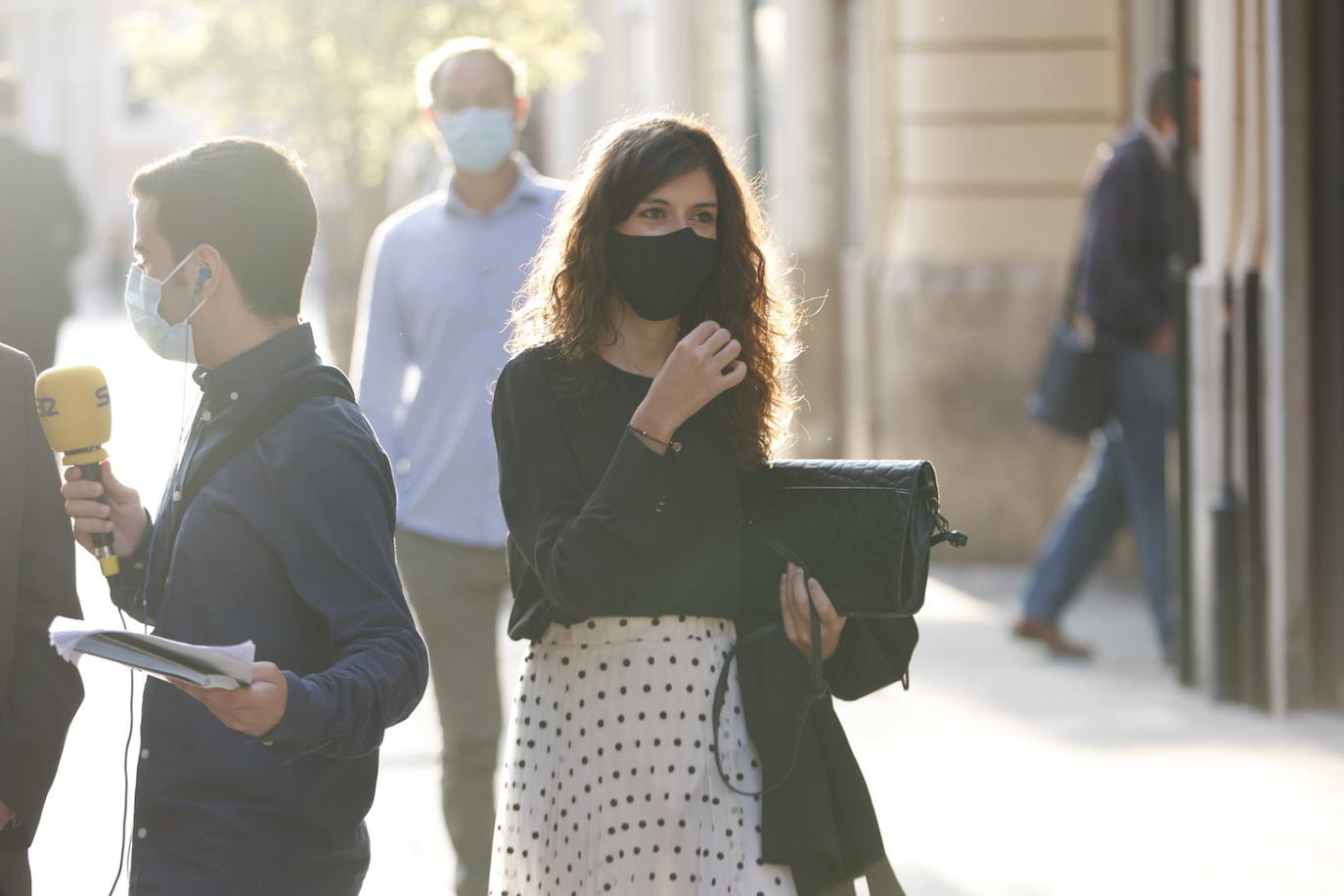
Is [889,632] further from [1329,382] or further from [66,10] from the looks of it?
[66,10]

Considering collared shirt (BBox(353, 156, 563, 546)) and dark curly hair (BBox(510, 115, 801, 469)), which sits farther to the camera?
collared shirt (BBox(353, 156, 563, 546))

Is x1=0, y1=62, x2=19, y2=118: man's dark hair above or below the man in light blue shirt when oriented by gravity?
above

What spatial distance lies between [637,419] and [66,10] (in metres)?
68.6

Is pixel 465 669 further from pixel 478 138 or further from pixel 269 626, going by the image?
pixel 269 626

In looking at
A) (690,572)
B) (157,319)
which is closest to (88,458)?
(157,319)

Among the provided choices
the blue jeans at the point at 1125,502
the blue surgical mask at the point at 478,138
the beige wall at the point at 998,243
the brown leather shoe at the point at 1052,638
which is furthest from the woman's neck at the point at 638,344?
the beige wall at the point at 998,243

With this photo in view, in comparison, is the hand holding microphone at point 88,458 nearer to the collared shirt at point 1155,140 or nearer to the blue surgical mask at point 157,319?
the blue surgical mask at point 157,319

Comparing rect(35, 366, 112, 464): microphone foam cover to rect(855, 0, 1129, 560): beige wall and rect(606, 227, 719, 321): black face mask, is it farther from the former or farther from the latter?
rect(855, 0, 1129, 560): beige wall

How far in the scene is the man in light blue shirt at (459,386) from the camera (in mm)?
5527

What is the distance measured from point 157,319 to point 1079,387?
6.69 m

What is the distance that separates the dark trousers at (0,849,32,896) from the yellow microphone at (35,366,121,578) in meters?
0.47

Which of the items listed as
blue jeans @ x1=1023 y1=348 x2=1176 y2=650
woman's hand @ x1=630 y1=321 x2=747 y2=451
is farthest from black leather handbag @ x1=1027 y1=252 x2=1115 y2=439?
woman's hand @ x1=630 y1=321 x2=747 y2=451

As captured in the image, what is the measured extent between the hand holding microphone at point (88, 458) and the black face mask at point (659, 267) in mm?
794

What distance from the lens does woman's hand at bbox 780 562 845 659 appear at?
3.44 meters
